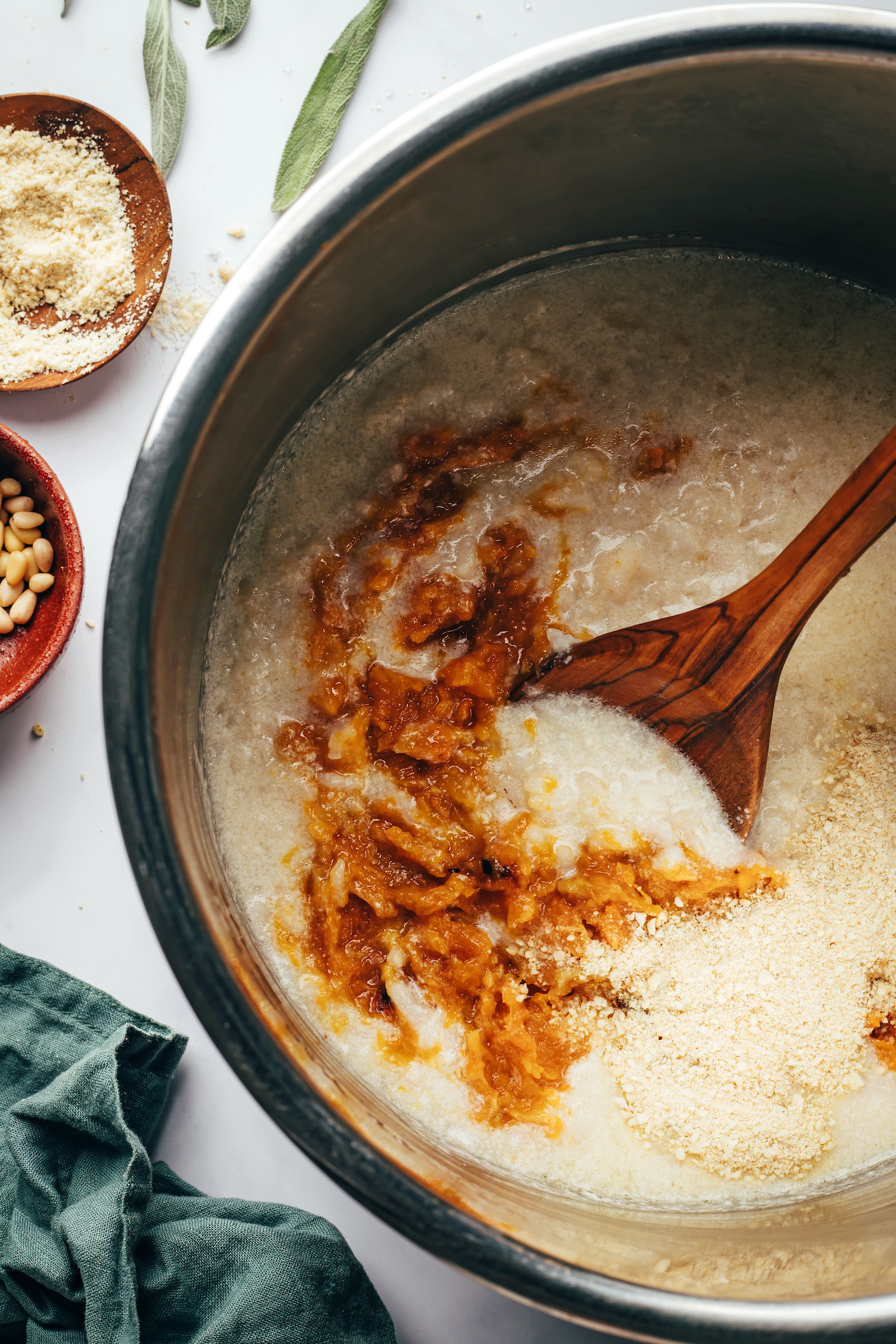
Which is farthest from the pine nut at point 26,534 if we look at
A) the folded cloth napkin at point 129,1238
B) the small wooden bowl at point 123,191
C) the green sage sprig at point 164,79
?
the folded cloth napkin at point 129,1238

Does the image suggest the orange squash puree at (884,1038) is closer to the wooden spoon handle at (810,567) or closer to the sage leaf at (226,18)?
the wooden spoon handle at (810,567)

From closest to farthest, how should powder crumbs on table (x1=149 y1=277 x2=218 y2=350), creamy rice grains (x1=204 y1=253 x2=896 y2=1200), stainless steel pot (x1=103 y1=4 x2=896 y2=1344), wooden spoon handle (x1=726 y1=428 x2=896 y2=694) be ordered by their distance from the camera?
stainless steel pot (x1=103 y1=4 x2=896 y2=1344) < wooden spoon handle (x1=726 y1=428 x2=896 y2=694) < creamy rice grains (x1=204 y1=253 x2=896 y2=1200) < powder crumbs on table (x1=149 y1=277 x2=218 y2=350)

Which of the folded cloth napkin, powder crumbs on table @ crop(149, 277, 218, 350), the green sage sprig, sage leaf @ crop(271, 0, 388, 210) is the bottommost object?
the folded cloth napkin

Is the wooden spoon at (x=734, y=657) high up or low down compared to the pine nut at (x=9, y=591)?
down

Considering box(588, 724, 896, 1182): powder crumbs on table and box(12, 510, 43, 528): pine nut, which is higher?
box(12, 510, 43, 528): pine nut

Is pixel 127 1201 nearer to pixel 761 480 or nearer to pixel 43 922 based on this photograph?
pixel 43 922

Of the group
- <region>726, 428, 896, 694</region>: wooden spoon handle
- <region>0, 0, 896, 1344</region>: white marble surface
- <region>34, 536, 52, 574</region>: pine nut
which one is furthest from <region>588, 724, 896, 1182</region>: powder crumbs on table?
<region>34, 536, 52, 574</region>: pine nut

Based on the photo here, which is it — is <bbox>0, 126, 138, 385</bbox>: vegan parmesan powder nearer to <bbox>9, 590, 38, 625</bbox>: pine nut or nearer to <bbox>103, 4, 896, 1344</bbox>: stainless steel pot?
<bbox>9, 590, 38, 625</bbox>: pine nut

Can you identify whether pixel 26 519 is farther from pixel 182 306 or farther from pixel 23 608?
pixel 182 306
